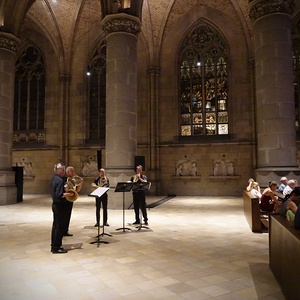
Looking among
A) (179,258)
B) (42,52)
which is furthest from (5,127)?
(179,258)

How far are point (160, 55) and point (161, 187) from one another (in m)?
8.05

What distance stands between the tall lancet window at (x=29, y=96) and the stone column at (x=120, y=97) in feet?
32.9

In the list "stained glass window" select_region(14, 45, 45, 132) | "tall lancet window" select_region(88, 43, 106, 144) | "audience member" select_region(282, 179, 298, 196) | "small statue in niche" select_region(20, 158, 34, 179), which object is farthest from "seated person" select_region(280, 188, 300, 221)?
"stained glass window" select_region(14, 45, 45, 132)

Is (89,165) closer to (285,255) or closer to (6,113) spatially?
(6,113)

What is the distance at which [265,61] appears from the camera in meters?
10.2

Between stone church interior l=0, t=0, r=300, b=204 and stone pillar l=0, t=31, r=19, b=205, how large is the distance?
45 millimetres

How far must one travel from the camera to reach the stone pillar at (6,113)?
14.2 metres

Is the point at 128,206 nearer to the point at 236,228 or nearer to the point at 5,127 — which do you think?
the point at 236,228

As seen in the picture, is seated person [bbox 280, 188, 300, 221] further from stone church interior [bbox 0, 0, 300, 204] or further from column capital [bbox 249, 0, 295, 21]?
stone church interior [bbox 0, 0, 300, 204]

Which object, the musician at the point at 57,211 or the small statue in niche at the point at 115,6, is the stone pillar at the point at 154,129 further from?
the musician at the point at 57,211

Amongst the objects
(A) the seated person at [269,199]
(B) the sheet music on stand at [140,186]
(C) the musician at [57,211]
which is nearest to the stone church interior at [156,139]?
(C) the musician at [57,211]

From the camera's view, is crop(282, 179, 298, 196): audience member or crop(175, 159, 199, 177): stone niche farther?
crop(175, 159, 199, 177): stone niche

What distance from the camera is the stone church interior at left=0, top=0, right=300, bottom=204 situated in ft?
58.7

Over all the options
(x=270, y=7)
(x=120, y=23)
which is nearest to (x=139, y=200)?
(x=270, y=7)
